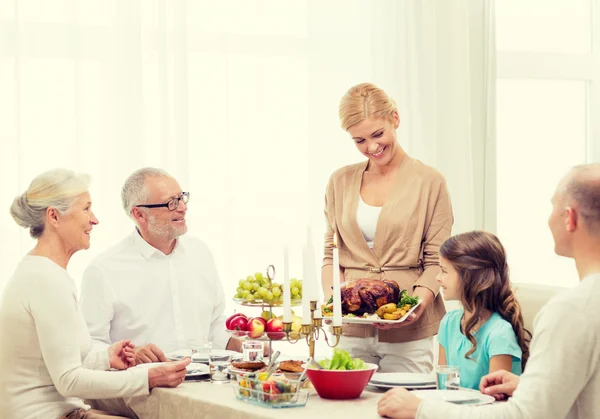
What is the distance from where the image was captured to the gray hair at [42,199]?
2.62 meters

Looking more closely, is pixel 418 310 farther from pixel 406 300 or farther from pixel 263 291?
pixel 263 291

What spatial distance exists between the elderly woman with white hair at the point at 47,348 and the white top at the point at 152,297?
39 cm

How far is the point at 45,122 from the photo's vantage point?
4.02m

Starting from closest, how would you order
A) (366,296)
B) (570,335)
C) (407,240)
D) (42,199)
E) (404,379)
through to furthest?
1. (570,335)
2. (404,379)
3. (42,199)
4. (366,296)
5. (407,240)

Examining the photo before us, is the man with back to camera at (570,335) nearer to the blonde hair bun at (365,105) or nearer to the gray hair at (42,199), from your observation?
the blonde hair bun at (365,105)

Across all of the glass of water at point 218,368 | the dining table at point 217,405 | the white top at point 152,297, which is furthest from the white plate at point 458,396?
the white top at point 152,297

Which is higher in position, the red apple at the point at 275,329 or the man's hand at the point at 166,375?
the red apple at the point at 275,329

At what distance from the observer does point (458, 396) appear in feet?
6.91

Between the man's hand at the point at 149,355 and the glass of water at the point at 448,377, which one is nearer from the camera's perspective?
the glass of water at the point at 448,377

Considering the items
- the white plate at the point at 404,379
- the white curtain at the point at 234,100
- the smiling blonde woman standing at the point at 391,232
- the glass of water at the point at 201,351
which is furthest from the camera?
the white curtain at the point at 234,100

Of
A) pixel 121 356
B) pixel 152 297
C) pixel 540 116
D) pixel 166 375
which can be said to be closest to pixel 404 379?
pixel 166 375

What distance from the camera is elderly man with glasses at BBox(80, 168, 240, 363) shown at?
9.96 feet

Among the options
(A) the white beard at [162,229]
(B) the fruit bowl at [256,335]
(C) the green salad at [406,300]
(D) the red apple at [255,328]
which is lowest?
(B) the fruit bowl at [256,335]

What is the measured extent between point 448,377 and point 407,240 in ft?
3.14
